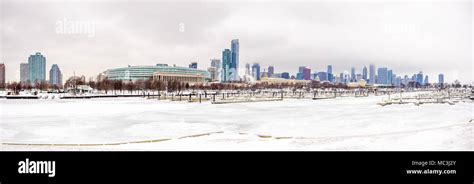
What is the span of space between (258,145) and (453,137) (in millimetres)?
3315

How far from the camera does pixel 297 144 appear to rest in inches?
236

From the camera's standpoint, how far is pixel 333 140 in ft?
20.9

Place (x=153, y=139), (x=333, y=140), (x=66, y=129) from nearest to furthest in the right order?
1. (x=333, y=140)
2. (x=153, y=139)
3. (x=66, y=129)
